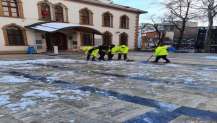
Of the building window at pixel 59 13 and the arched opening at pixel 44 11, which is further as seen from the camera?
the building window at pixel 59 13

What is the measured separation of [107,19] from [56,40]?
8.04 m

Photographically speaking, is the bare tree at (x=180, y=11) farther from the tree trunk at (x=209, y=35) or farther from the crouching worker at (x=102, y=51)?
the crouching worker at (x=102, y=51)

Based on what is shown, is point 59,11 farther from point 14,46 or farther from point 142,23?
point 142,23

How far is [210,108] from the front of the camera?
4.23 meters

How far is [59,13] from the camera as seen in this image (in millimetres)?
22938

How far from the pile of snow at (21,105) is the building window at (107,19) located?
76.7ft

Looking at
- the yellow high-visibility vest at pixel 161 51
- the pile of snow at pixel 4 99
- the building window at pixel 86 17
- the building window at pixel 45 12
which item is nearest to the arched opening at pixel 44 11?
the building window at pixel 45 12

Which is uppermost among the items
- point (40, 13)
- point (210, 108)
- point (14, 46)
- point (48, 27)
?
point (40, 13)

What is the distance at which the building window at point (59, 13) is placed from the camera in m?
22.6

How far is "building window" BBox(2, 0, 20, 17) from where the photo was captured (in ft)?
62.0

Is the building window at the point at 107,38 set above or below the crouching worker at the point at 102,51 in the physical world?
above

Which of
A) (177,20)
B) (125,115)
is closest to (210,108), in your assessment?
(125,115)

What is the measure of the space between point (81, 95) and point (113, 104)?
1.04 meters

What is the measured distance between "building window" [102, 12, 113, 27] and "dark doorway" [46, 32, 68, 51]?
21.0 ft
